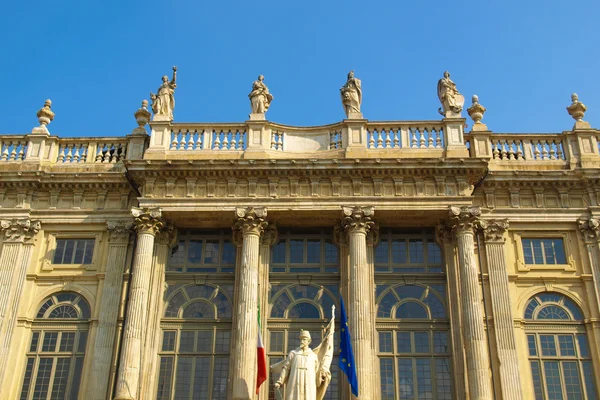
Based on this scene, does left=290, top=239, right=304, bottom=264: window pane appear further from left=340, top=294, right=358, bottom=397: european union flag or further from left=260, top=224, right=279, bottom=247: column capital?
left=340, top=294, right=358, bottom=397: european union flag

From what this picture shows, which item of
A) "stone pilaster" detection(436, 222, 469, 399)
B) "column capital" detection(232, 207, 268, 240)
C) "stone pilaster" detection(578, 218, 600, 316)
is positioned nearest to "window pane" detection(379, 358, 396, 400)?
"stone pilaster" detection(436, 222, 469, 399)

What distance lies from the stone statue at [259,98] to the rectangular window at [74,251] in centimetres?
582

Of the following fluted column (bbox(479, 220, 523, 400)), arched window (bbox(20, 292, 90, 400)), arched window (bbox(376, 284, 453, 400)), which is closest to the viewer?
fluted column (bbox(479, 220, 523, 400))

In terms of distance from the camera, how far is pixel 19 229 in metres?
20.7

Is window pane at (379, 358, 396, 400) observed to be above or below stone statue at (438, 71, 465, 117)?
below

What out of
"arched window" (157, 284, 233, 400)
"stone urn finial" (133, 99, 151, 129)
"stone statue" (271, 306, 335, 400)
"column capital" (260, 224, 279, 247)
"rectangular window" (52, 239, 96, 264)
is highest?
"stone urn finial" (133, 99, 151, 129)

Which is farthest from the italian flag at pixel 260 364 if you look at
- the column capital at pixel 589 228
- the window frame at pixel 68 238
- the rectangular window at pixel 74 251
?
the column capital at pixel 589 228

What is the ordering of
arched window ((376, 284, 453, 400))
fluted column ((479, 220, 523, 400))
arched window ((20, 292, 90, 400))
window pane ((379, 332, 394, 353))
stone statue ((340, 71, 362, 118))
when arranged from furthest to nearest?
1. stone statue ((340, 71, 362, 118))
2. window pane ((379, 332, 394, 353))
3. arched window ((20, 292, 90, 400))
4. arched window ((376, 284, 453, 400))
5. fluted column ((479, 220, 523, 400))

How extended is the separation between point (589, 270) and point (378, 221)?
221 inches

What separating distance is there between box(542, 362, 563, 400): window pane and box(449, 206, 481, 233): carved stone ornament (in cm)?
385

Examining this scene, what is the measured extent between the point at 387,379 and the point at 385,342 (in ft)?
3.18

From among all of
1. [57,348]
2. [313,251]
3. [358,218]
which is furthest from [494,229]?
[57,348]

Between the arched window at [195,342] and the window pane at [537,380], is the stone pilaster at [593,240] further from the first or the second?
the arched window at [195,342]

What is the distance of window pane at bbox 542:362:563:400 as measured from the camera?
18.6m
